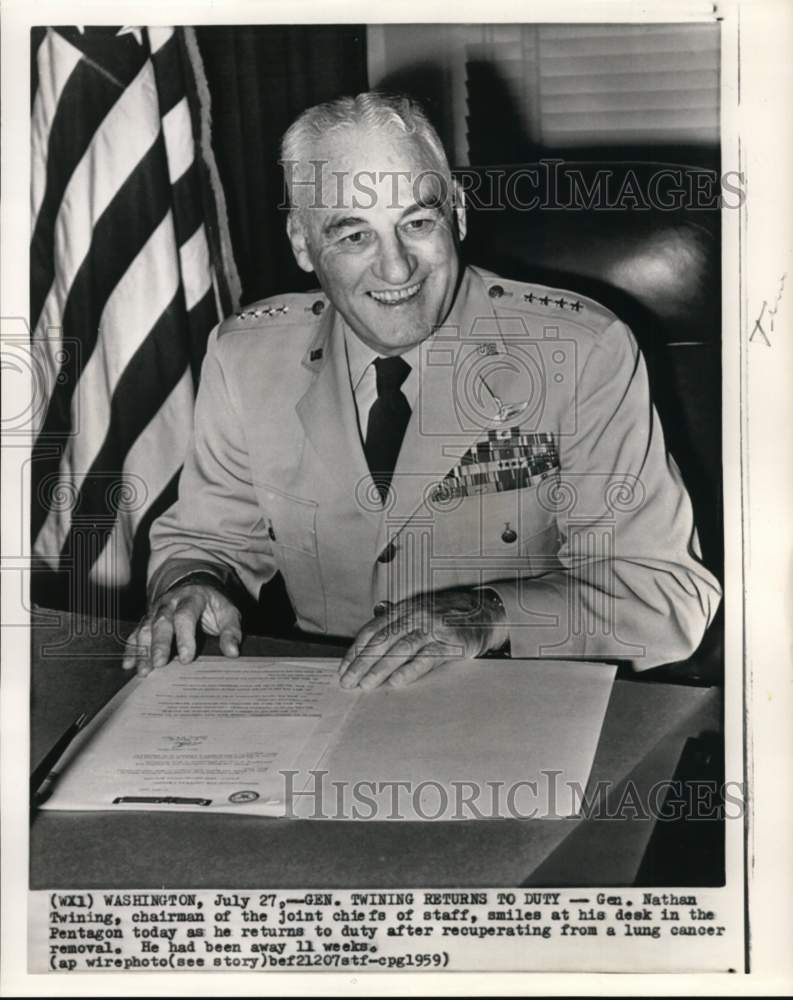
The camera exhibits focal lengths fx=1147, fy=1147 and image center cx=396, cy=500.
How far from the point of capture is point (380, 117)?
4.82 ft

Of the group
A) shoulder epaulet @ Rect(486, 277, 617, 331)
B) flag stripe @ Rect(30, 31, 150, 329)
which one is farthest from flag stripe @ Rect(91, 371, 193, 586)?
shoulder epaulet @ Rect(486, 277, 617, 331)

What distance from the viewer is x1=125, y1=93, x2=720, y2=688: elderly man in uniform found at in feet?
4.79

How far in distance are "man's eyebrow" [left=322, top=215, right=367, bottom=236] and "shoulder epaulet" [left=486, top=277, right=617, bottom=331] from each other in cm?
19

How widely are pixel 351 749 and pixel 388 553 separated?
0.96 ft

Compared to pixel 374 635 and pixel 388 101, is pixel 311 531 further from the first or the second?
pixel 388 101

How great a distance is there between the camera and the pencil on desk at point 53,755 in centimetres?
137

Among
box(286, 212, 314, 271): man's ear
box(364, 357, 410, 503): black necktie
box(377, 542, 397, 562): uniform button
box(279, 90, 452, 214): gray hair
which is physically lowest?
box(377, 542, 397, 562): uniform button

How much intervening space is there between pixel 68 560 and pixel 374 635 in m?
0.41

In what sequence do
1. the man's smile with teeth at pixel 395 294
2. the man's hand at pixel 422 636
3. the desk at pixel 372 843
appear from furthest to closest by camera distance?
the man's smile with teeth at pixel 395 294 < the man's hand at pixel 422 636 < the desk at pixel 372 843

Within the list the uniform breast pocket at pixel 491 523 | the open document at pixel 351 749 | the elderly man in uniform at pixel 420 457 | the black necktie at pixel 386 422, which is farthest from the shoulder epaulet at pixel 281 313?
the open document at pixel 351 749

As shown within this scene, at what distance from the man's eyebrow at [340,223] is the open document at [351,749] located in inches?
22.5

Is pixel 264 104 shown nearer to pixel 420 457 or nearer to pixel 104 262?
pixel 104 262

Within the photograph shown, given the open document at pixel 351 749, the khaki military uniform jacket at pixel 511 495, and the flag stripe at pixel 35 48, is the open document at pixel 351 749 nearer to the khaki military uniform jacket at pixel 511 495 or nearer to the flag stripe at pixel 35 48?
the khaki military uniform jacket at pixel 511 495

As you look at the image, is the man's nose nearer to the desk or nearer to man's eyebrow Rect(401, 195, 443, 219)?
man's eyebrow Rect(401, 195, 443, 219)
